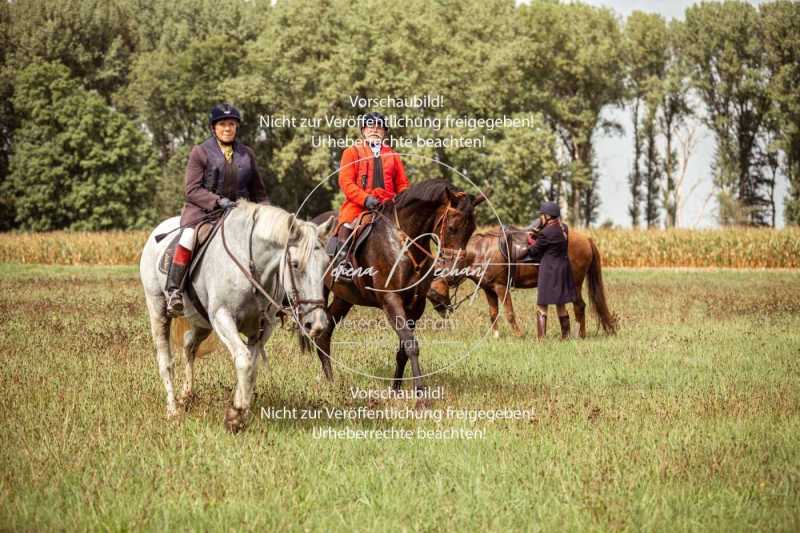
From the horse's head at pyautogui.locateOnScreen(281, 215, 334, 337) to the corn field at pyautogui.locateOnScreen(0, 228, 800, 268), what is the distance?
35.4m

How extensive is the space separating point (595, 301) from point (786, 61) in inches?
1981

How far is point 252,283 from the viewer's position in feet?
25.9

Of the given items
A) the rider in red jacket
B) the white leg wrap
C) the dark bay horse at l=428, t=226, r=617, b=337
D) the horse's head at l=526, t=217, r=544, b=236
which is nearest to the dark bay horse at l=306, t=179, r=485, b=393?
the rider in red jacket

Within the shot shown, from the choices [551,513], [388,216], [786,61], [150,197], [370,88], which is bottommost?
[551,513]

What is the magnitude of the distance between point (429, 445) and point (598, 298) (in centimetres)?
855

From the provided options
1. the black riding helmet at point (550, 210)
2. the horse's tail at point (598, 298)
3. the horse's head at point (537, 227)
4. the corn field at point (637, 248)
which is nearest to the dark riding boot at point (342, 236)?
the black riding helmet at point (550, 210)

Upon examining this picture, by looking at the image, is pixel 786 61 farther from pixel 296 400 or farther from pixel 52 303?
pixel 296 400

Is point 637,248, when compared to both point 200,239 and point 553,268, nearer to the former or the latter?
point 553,268

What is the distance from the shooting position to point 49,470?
6461 mm

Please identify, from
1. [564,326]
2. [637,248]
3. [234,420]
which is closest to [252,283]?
[234,420]

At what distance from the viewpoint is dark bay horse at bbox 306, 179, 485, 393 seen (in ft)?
28.5

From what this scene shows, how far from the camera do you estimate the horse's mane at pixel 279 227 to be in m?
7.50

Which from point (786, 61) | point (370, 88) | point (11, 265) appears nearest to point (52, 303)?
point (11, 265)

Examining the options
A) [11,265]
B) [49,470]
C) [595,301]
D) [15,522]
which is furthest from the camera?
[11,265]
